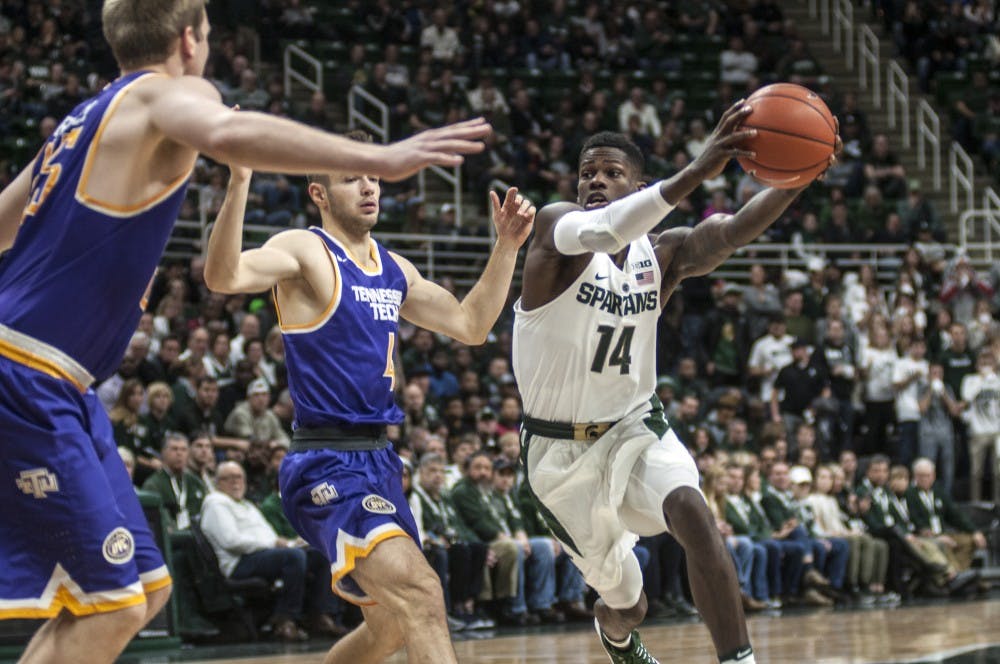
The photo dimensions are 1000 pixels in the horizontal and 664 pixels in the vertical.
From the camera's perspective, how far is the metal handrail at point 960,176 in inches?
866

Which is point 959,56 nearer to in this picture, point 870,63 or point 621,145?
point 870,63

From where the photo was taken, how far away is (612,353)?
6.42m

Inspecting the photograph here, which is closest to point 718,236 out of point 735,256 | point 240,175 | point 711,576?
point 711,576

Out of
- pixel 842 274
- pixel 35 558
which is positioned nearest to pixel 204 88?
pixel 35 558

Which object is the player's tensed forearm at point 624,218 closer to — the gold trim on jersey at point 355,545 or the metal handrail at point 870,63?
the gold trim on jersey at point 355,545

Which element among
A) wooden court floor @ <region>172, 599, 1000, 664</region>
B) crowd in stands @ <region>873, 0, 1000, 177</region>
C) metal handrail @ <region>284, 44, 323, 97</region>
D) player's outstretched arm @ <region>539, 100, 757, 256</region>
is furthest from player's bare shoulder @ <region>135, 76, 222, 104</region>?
crowd in stands @ <region>873, 0, 1000, 177</region>

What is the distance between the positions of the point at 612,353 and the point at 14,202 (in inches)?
118

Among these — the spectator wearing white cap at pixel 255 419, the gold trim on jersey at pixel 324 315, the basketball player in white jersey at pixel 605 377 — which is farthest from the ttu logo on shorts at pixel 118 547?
the spectator wearing white cap at pixel 255 419

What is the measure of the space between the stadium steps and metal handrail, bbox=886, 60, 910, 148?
0.61ft

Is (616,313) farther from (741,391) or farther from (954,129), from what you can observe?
(954,129)

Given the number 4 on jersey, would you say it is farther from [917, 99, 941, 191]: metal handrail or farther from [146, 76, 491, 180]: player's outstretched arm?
[917, 99, 941, 191]: metal handrail

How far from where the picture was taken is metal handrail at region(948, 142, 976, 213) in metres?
22.0

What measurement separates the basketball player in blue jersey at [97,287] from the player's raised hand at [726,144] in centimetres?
154

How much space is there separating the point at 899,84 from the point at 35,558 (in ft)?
75.1
